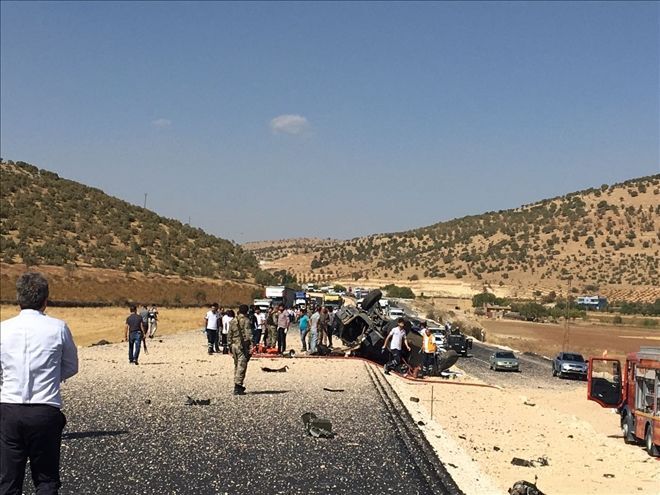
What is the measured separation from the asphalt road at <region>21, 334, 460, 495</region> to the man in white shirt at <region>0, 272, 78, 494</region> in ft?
11.0

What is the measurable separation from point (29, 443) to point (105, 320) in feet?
169

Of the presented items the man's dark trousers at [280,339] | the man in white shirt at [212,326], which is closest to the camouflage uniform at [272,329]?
the man's dark trousers at [280,339]

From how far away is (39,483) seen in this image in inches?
251

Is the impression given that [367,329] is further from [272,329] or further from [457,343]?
[457,343]

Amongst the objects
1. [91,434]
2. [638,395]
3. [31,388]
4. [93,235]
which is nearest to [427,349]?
[638,395]

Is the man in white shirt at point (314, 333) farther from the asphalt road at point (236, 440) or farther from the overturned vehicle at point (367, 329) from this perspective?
the asphalt road at point (236, 440)

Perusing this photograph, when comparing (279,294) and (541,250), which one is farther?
(541,250)

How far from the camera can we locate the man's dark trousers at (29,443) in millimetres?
6156

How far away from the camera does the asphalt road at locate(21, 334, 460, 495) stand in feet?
33.4

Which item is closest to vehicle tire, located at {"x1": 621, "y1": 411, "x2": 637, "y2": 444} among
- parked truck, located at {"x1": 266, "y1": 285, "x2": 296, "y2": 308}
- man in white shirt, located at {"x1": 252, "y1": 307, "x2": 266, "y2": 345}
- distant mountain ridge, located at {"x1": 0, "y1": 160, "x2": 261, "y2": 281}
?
man in white shirt, located at {"x1": 252, "y1": 307, "x2": 266, "y2": 345}

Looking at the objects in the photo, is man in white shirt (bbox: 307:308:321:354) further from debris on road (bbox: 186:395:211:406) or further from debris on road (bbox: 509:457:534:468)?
debris on road (bbox: 509:457:534:468)

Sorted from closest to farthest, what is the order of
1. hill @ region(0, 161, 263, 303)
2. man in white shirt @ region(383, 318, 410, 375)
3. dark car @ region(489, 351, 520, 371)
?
man in white shirt @ region(383, 318, 410, 375), dark car @ region(489, 351, 520, 371), hill @ region(0, 161, 263, 303)

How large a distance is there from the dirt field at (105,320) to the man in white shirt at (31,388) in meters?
34.9

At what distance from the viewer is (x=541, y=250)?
12625 cm
